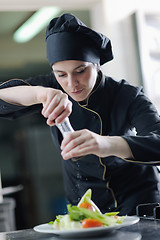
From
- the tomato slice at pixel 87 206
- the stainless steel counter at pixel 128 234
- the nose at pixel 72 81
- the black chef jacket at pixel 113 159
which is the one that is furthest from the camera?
the black chef jacket at pixel 113 159

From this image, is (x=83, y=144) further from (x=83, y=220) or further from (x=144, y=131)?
(x=144, y=131)

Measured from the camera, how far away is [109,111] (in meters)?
1.96

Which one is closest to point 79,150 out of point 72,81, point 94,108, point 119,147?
point 119,147

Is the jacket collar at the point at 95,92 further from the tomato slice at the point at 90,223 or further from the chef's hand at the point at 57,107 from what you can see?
the tomato slice at the point at 90,223

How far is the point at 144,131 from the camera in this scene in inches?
68.9

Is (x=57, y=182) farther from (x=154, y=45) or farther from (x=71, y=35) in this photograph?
(x=71, y=35)

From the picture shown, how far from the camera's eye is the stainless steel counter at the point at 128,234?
50.2 inches

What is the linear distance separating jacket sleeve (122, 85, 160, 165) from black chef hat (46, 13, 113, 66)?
0.27 metres

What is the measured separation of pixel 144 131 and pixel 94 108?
298 mm

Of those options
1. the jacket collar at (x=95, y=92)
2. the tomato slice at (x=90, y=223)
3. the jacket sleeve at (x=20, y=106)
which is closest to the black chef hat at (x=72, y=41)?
→ the jacket collar at (x=95, y=92)

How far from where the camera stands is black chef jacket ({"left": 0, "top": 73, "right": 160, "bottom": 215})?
1854 millimetres

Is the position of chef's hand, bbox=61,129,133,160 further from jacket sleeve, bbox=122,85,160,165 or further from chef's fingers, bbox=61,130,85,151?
jacket sleeve, bbox=122,85,160,165

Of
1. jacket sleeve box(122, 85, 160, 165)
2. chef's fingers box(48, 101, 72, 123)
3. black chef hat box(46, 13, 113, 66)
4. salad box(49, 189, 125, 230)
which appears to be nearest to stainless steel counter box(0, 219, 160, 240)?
salad box(49, 189, 125, 230)

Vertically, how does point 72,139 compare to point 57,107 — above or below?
below
